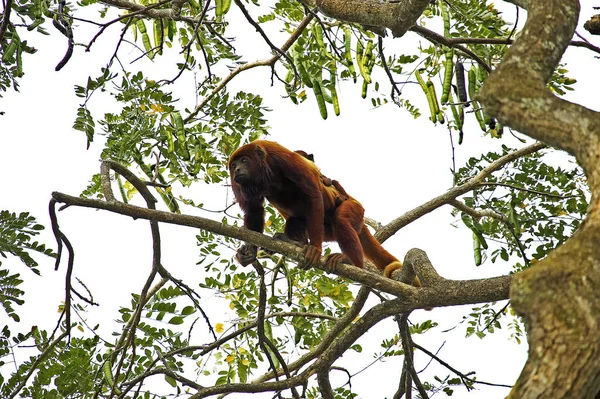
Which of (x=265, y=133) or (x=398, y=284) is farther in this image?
(x=265, y=133)

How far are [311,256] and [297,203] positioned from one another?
0.91m

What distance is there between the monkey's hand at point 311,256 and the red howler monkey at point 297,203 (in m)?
0.24

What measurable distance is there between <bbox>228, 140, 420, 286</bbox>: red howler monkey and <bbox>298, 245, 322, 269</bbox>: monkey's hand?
0.78 feet

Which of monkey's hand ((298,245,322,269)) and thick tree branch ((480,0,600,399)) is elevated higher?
monkey's hand ((298,245,322,269))

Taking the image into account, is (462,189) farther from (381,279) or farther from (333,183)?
(381,279)

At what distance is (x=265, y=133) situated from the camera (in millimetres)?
5441

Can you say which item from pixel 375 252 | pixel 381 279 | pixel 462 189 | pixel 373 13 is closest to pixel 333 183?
pixel 375 252

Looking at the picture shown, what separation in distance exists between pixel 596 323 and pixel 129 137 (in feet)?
11.5

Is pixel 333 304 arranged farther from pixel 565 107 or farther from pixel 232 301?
pixel 565 107

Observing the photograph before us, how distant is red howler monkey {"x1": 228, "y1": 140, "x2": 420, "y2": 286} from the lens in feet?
16.4

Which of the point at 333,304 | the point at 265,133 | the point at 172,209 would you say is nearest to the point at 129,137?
the point at 172,209

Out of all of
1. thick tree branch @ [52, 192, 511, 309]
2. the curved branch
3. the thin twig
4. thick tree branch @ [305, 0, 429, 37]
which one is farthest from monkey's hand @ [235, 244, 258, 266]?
thick tree branch @ [305, 0, 429, 37]

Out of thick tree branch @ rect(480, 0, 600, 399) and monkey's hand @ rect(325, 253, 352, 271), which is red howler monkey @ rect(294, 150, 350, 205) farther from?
thick tree branch @ rect(480, 0, 600, 399)

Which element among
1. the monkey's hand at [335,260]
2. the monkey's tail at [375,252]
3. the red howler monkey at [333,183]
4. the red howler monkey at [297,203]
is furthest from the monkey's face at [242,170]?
the monkey's tail at [375,252]
